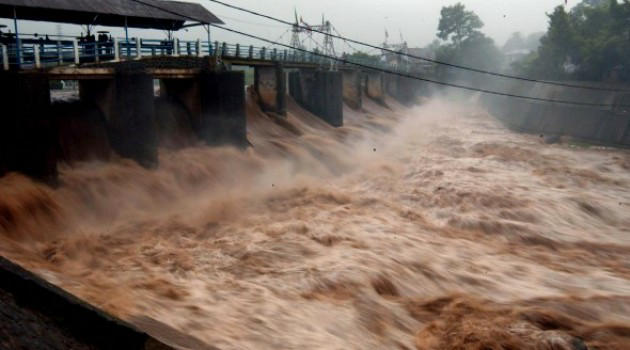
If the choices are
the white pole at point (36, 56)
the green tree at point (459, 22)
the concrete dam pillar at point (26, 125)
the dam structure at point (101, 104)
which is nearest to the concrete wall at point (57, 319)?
the dam structure at point (101, 104)

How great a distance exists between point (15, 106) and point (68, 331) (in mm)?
9286

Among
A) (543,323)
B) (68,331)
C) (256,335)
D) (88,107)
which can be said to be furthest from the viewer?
(88,107)

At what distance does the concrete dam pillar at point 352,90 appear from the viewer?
4206 cm

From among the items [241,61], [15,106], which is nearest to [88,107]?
[15,106]

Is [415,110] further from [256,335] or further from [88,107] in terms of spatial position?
[256,335]

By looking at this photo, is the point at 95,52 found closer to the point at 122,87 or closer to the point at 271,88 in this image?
the point at 122,87

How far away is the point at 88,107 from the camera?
677 inches

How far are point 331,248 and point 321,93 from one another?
21024 mm

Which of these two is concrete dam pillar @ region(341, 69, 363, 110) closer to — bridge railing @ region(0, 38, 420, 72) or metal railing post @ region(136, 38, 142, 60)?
bridge railing @ region(0, 38, 420, 72)

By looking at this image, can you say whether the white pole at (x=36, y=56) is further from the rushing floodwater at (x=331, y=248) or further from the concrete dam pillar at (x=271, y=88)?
the concrete dam pillar at (x=271, y=88)

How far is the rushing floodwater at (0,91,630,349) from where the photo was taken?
903 centimetres

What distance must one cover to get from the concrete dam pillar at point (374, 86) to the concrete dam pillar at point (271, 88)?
23.4 meters

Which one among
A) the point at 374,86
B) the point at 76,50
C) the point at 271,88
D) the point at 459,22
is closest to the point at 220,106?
the point at 76,50

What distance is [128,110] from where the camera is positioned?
17.1 metres
